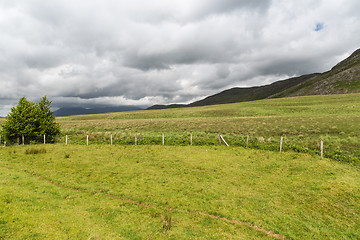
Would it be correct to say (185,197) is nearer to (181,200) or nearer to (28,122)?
(181,200)

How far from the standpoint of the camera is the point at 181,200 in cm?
1191

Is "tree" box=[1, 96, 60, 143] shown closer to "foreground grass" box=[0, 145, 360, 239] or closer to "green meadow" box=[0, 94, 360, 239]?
"green meadow" box=[0, 94, 360, 239]

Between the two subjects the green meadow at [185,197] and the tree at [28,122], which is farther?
the tree at [28,122]

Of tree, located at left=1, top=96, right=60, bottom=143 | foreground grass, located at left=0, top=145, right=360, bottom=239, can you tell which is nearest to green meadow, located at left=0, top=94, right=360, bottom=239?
foreground grass, located at left=0, top=145, right=360, bottom=239

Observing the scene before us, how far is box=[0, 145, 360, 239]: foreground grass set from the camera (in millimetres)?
8680

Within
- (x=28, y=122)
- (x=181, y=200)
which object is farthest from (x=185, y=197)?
(x=28, y=122)

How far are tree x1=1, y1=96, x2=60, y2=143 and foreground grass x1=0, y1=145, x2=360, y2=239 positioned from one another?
69.9ft

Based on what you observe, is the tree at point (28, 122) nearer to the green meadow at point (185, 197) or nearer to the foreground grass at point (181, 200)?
the green meadow at point (185, 197)

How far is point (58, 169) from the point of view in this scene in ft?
59.8

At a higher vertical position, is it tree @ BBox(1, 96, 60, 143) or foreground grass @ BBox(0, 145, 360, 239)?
tree @ BBox(1, 96, 60, 143)

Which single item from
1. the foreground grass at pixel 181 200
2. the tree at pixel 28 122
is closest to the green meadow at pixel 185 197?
the foreground grass at pixel 181 200

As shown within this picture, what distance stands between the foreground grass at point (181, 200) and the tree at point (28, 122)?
21.3 m

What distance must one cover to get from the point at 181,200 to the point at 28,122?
4097cm

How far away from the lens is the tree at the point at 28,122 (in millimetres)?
35156
